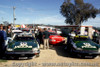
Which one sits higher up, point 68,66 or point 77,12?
point 77,12

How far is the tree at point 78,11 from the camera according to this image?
36.9 m

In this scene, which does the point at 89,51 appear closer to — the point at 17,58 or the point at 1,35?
the point at 17,58

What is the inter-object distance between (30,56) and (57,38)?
4.21 metres

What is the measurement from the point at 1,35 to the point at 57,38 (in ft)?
15.3

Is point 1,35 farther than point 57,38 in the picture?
No

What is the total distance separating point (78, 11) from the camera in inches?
1485

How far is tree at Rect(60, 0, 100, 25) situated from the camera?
3688 centimetres

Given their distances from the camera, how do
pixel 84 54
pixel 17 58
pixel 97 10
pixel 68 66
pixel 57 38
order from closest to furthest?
pixel 68 66, pixel 17 58, pixel 84 54, pixel 57 38, pixel 97 10

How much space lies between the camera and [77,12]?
37.8 meters

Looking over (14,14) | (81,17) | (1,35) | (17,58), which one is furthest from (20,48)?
(81,17)

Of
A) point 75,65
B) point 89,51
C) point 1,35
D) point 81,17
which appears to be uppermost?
point 81,17

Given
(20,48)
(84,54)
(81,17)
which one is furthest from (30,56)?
(81,17)

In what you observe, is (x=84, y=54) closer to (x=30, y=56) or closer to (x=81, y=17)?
(x=30, y=56)

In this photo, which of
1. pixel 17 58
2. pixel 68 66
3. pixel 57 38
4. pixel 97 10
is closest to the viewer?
pixel 68 66
